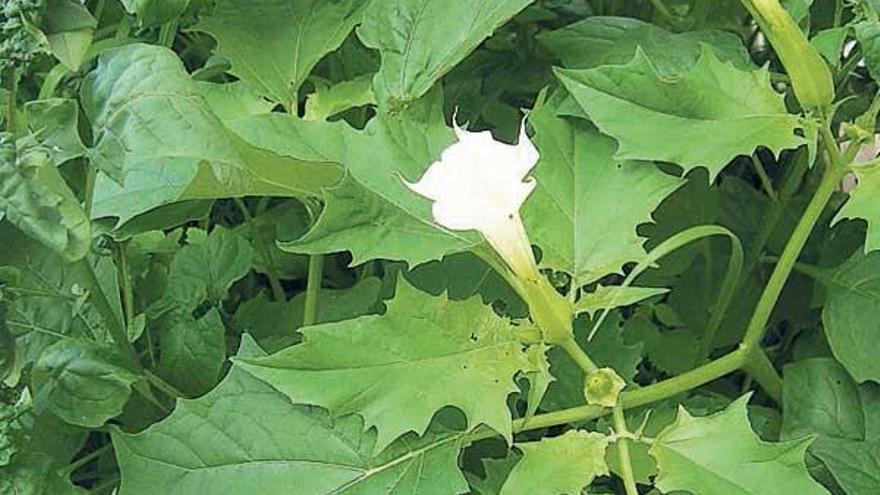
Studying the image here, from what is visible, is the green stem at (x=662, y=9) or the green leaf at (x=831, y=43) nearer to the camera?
the green leaf at (x=831, y=43)

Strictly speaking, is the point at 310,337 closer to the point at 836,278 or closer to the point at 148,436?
the point at 148,436

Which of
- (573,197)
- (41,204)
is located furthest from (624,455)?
(41,204)

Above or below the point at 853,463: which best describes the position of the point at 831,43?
above

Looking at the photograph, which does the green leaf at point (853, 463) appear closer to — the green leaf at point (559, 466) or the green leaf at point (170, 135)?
the green leaf at point (559, 466)

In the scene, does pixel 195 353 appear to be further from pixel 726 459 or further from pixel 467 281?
pixel 726 459

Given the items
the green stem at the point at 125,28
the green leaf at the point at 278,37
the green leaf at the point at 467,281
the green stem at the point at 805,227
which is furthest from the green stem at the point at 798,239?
the green stem at the point at 125,28

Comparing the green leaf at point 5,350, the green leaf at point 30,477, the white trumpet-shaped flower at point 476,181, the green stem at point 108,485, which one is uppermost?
the white trumpet-shaped flower at point 476,181
